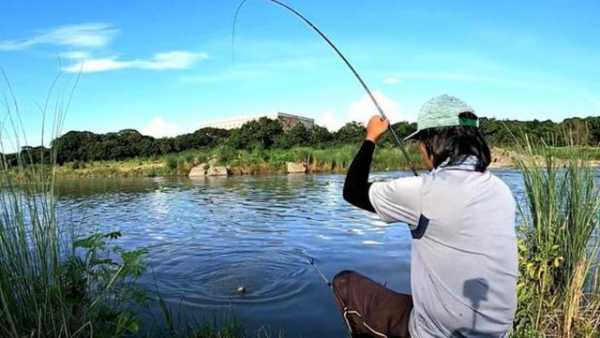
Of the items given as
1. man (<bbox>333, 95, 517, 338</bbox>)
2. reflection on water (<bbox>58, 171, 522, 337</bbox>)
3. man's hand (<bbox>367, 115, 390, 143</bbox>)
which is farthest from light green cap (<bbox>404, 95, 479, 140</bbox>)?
reflection on water (<bbox>58, 171, 522, 337</bbox>)

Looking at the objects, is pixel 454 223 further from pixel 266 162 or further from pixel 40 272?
pixel 266 162

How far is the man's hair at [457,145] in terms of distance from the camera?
8.14ft

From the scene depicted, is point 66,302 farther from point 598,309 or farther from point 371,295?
point 598,309

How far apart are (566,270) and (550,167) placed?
91cm

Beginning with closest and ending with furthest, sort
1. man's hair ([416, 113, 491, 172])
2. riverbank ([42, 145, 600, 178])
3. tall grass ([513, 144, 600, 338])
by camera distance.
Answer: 1. man's hair ([416, 113, 491, 172])
2. tall grass ([513, 144, 600, 338])
3. riverbank ([42, 145, 600, 178])

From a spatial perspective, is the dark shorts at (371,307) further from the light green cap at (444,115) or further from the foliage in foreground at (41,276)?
the foliage in foreground at (41,276)

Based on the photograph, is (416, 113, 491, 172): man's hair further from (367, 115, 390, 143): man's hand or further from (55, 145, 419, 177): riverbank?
(55, 145, 419, 177): riverbank

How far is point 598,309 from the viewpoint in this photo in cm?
427

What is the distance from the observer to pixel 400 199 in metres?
2.42

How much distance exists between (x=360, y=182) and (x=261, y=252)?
662cm

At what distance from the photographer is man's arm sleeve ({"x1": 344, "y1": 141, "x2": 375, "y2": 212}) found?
8.66 ft

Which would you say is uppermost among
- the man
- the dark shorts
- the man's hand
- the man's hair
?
the man's hand

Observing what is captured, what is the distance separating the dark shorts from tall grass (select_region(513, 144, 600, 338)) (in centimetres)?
150

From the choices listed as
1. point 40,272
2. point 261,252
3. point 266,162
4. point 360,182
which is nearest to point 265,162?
point 266,162
